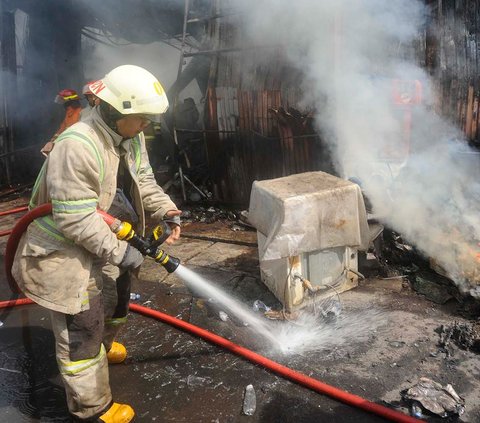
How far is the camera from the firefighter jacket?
2.67 m

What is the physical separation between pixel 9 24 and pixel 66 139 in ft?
34.2

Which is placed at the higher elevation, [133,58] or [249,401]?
[133,58]

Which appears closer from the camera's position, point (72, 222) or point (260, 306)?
point (72, 222)

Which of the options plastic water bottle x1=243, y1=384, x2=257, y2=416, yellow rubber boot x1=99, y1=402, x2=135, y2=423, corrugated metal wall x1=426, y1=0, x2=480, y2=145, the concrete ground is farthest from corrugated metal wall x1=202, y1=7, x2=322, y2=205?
yellow rubber boot x1=99, y1=402, x2=135, y2=423

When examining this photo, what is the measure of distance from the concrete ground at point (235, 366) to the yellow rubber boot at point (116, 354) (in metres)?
Result: 0.06

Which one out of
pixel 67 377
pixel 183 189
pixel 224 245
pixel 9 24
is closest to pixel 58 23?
pixel 9 24

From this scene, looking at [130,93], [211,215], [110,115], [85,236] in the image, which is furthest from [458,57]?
[85,236]

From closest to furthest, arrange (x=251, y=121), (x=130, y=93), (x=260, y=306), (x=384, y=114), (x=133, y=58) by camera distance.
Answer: (x=130, y=93) < (x=260, y=306) < (x=384, y=114) < (x=251, y=121) < (x=133, y=58)

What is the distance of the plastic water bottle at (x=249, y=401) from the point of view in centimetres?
333

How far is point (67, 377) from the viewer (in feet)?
9.88

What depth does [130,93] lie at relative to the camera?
284cm

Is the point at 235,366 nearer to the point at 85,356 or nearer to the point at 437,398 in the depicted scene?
the point at 85,356

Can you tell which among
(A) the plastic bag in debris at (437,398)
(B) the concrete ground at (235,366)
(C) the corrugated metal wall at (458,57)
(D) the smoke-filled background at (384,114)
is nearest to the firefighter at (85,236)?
(B) the concrete ground at (235,366)

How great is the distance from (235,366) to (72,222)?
6.75ft
